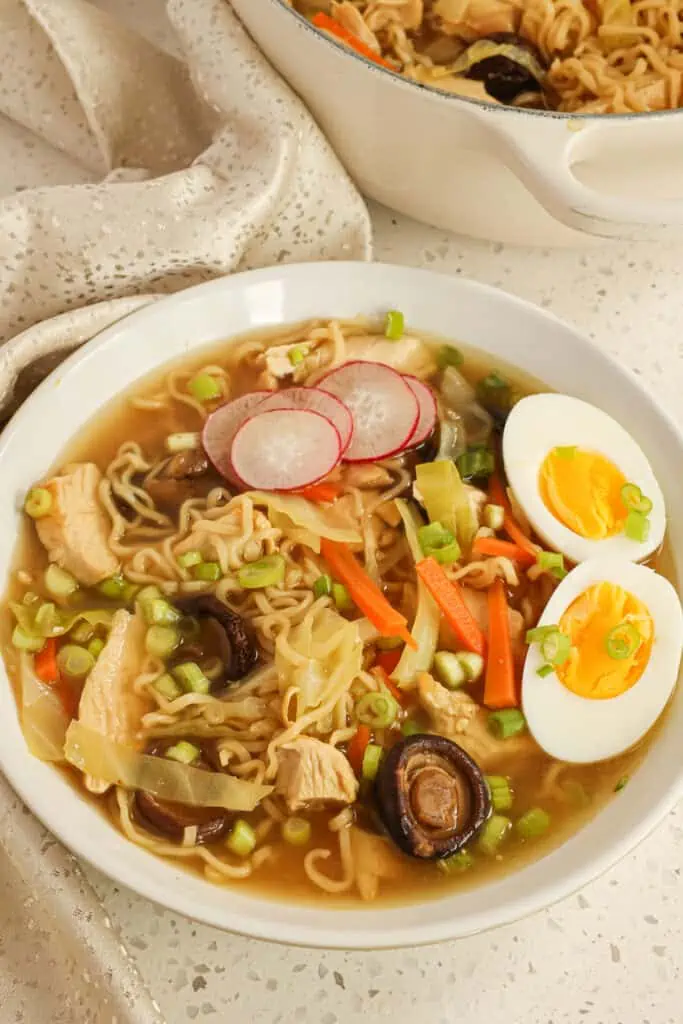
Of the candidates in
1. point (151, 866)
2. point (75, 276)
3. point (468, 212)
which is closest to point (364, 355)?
point (468, 212)

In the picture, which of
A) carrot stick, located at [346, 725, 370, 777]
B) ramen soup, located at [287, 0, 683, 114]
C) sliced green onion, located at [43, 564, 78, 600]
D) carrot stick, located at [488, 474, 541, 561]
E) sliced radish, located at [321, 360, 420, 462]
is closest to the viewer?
carrot stick, located at [346, 725, 370, 777]

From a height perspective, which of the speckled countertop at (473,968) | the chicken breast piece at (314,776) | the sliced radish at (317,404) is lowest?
the speckled countertop at (473,968)

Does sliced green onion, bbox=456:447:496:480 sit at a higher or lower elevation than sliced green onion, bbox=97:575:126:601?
higher

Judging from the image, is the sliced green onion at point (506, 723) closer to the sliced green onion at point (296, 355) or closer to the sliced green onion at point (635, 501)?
the sliced green onion at point (635, 501)

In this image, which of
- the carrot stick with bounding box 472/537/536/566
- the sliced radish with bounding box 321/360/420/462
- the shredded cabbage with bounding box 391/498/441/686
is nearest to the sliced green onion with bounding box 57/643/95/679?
the shredded cabbage with bounding box 391/498/441/686

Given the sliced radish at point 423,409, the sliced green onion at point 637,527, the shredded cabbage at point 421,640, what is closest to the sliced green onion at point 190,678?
the shredded cabbage at point 421,640

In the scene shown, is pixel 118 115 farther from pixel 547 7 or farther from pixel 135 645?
pixel 135 645

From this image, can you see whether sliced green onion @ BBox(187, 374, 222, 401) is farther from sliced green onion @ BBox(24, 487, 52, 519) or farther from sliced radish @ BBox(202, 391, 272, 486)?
sliced green onion @ BBox(24, 487, 52, 519)
